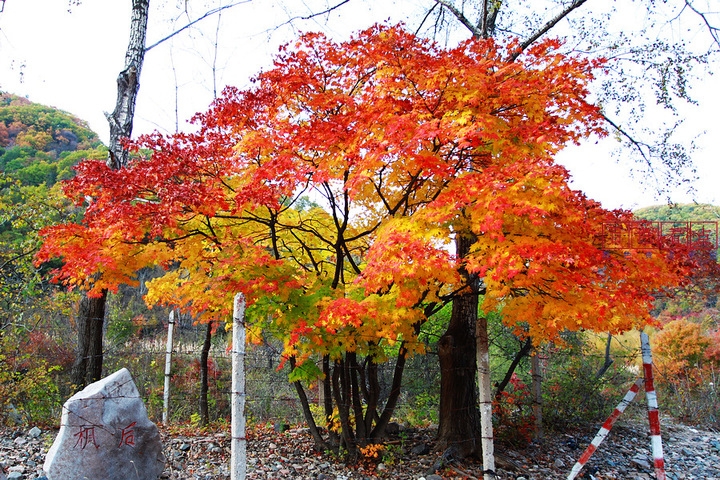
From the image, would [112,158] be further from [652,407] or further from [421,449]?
[652,407]

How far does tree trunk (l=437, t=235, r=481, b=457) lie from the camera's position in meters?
5.93

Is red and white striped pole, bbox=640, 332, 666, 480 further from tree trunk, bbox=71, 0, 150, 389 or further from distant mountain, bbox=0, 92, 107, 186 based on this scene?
distant mountain, bbox=0, 92, 107, 186

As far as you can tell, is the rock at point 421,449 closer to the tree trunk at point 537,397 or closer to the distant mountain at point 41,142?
the tree trunk at point 537,397

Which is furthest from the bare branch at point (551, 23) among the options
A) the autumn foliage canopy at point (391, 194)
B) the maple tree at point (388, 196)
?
the maple tree at point (388, 196)

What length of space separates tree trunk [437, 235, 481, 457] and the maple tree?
96 centimetres

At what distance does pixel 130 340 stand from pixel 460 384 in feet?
35.7

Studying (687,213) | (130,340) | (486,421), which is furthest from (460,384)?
(687,213)

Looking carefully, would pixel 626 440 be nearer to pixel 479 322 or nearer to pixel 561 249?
pixel 479 322

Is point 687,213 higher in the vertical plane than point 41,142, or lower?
lower

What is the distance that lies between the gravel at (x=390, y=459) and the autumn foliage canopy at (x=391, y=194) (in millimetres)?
1522

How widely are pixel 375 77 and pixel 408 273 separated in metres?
2.01

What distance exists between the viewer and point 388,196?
5445 mm

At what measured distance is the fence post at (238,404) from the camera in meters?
3.52

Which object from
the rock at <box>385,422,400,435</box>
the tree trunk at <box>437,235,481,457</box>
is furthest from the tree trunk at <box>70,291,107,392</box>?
the tree trunk at <box>437,235,481,457</box>
